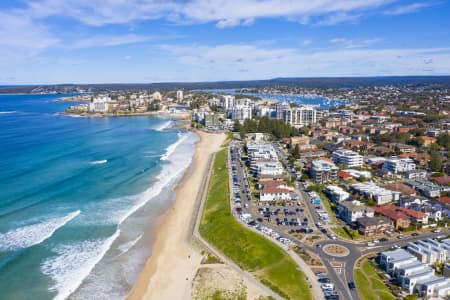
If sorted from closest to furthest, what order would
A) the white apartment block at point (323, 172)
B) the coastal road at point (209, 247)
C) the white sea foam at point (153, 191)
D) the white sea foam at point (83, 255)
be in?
the coastal road at point (209, 247) < the white sea foam at point (83, 255) < the white sea foam at point (153, 191) < the white apartment block at point (323, 172)

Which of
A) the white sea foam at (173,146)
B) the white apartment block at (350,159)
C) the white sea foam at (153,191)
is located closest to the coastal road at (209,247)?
the white sea foam at (153,191)

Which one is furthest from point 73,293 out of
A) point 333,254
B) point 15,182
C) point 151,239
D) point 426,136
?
point 426,136

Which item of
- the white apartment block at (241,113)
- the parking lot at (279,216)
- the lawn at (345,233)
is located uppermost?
the white apartment block at (241,113)

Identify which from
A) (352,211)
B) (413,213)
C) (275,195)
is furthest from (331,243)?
(275,195)

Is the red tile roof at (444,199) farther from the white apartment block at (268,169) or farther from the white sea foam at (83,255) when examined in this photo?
the white sea foam at (83,255)

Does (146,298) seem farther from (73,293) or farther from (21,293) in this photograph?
(21,293)

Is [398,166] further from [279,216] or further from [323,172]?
[279,216]
